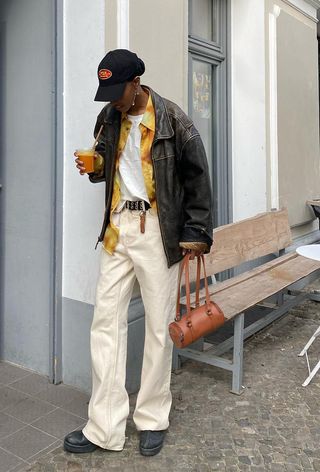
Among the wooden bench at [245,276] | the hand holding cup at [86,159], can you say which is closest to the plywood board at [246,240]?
the wooden bench at [245,276]

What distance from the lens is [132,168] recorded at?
2750 mm

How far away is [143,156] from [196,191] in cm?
33

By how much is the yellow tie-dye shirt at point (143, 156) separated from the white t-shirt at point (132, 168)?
0.07 feet

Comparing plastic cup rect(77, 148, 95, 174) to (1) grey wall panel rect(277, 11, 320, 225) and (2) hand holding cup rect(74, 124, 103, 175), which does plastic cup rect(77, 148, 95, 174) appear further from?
(1) grey wall panel rect(277, 11, 320, 225)

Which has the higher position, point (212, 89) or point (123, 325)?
point (212, 89)

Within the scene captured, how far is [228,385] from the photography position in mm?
3676

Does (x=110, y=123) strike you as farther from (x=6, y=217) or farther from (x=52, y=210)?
(x=6, y=217)

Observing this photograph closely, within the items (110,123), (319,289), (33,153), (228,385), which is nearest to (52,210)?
(33,153)

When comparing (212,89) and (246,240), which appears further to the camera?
(212,89)

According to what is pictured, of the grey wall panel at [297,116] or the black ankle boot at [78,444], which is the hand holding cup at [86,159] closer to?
the black ankle boot at [78,444]

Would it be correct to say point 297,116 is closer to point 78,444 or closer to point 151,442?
point 151,442

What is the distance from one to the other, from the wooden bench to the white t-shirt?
1082 mm

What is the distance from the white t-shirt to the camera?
107 inches

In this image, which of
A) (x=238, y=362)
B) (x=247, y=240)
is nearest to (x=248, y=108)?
(x=247, y=240)
